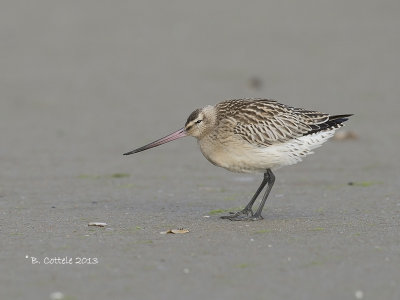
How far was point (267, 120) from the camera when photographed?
9.28 metres

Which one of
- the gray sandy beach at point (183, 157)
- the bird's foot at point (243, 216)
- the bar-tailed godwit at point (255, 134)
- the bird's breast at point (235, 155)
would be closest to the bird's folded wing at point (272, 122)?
the bar-tailed godwit at point (255, 134)

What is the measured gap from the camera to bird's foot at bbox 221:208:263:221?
8978mm

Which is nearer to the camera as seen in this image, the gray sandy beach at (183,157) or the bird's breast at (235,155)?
the gray sandy beach at (183,157)

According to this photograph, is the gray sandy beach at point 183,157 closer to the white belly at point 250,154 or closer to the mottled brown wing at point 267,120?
the white belly at point 250,154

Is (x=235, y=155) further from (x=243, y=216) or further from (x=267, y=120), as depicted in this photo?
(x=243, y=216)

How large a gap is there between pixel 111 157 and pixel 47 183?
1.74 meters

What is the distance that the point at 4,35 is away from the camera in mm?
17031

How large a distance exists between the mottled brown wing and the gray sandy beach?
2.83 feet

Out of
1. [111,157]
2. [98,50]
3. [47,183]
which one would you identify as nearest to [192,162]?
[111,157]

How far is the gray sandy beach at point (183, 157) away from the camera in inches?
266

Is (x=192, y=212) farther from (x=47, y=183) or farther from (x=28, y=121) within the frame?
(x=28, y=121)

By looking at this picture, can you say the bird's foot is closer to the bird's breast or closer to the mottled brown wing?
the bird's breast

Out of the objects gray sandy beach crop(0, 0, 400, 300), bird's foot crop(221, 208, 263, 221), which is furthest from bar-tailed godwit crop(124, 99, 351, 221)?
gray sandy beach crop(0, 0, 400, 300)

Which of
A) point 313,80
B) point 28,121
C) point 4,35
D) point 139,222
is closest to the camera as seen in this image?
point 139,222
